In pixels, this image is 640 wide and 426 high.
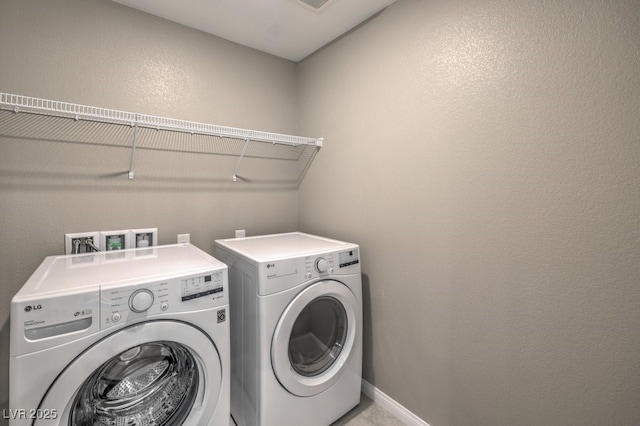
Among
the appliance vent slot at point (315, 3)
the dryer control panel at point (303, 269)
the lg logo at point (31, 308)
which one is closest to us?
the lg logo at point (31, 308)

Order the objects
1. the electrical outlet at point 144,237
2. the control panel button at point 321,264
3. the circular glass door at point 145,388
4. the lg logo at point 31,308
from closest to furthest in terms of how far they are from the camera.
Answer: the lg logo at point 31,308 < the circular glass door at point 145,388 < the control panel button at point 321,264 < the electrical outlet at point 144,237

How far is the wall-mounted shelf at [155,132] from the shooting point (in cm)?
135

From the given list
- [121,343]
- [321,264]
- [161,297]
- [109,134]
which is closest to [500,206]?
[321,264]

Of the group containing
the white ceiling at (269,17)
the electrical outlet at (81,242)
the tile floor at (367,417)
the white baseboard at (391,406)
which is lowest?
the tile floor at (367,417)

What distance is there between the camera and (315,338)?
5.45ft

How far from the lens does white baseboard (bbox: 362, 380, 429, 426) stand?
1.54m

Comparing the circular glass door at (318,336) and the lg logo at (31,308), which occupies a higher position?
the lg logo at (31,308)

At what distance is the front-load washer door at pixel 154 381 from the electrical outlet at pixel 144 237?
73cm

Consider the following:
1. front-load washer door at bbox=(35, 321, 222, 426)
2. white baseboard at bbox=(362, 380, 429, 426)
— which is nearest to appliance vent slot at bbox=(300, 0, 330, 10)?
front-load washer door at bbox=(35, 321, 222, 426)

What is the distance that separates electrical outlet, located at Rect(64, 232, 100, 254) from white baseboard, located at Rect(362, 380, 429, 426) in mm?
1832

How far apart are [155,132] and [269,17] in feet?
3.30

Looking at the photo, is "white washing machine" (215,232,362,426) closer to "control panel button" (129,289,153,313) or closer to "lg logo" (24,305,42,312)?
"control panel button" (129,289,153,313)

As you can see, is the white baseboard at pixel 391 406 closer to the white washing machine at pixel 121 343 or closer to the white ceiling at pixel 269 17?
the white washing machine at pixel 121 343

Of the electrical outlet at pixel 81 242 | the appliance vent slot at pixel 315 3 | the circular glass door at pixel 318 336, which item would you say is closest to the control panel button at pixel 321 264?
the circular glass door at pixel 318 336
